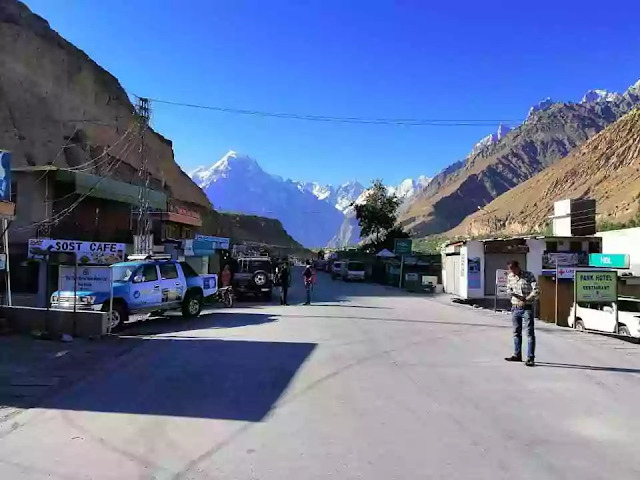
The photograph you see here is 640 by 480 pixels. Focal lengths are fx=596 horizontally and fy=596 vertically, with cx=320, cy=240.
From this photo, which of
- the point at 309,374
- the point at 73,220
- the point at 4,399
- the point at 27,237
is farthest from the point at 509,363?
the point at 73,220

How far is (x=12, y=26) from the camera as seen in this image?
54.0 metres

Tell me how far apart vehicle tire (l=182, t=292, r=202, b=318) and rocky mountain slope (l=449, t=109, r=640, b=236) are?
54726 mm

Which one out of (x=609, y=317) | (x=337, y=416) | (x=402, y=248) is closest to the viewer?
(x=337, y=416)

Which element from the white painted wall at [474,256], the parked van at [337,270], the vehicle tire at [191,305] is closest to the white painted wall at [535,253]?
the white painted wall at [474,256]

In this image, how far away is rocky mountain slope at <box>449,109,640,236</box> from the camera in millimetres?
71250

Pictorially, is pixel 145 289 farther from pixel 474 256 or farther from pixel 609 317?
pixel 474 256

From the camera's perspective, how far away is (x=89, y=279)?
15266mm

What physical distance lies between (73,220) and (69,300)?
19.9 m

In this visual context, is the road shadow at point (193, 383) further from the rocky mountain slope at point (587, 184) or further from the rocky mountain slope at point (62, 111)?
the rocky mountain slope at point (587, 184)

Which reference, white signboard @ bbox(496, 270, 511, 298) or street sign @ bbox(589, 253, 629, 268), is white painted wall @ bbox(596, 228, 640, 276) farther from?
white signboard @ bbox(496, 270, 511, 298)

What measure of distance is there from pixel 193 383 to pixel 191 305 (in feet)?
33.0

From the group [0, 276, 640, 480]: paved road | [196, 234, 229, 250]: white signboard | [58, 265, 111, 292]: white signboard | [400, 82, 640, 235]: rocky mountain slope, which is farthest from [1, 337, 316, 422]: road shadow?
[400, 82, 640, 235]: rocky mountain slope

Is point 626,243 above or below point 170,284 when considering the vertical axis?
above

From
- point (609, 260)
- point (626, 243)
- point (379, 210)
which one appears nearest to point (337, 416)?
point (609, 260)
